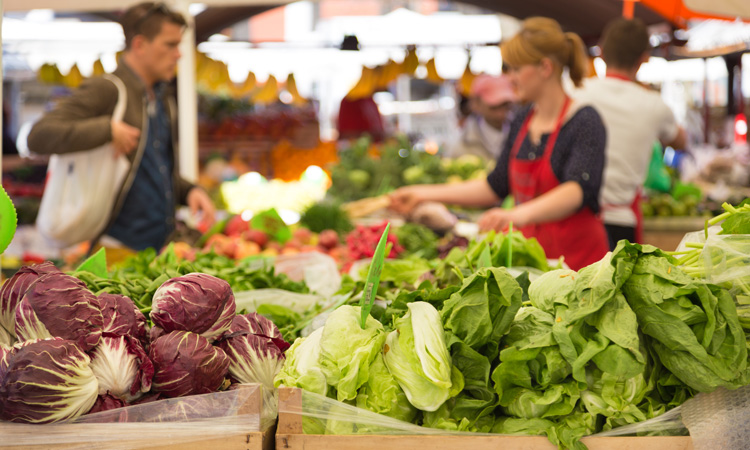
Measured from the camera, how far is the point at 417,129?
700 inches

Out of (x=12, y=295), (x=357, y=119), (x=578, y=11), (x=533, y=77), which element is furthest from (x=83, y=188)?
(x=357, y=119)

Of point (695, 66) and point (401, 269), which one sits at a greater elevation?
point (401, 269)

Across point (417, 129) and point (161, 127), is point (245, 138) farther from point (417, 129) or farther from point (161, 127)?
point (417, 129)

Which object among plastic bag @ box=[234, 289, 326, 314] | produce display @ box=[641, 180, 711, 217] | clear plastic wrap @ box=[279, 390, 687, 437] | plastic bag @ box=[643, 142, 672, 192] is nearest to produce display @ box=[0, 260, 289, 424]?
clear plastic wrap @ box=[279, 390, 687, 437]

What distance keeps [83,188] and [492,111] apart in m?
5.00

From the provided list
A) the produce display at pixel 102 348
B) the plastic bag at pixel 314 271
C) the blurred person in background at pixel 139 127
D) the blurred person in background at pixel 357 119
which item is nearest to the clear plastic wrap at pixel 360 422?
the produce display at pixel 102 348

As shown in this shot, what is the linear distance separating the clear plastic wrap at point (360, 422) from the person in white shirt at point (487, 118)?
6243 mm

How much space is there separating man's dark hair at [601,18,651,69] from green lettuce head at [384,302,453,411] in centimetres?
329

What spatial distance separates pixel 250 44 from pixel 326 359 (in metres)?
6.38

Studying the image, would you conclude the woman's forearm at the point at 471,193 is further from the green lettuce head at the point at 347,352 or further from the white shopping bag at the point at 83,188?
the green lettuce head at the point at 347,352

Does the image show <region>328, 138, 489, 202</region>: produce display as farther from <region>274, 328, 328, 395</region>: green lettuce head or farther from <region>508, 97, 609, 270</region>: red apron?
<region>274, 328, 328, 395</region>: green lettuce head

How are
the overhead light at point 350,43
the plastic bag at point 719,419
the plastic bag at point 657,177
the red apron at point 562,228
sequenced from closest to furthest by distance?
the plastic bag at point 719,419, the red apron at point 562,228, the plastic bag at point 657,177, the overhead light at point 350,43

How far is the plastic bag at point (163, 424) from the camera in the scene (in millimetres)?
1347

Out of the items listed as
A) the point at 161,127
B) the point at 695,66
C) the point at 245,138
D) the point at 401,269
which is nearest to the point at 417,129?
the point at 695,66
